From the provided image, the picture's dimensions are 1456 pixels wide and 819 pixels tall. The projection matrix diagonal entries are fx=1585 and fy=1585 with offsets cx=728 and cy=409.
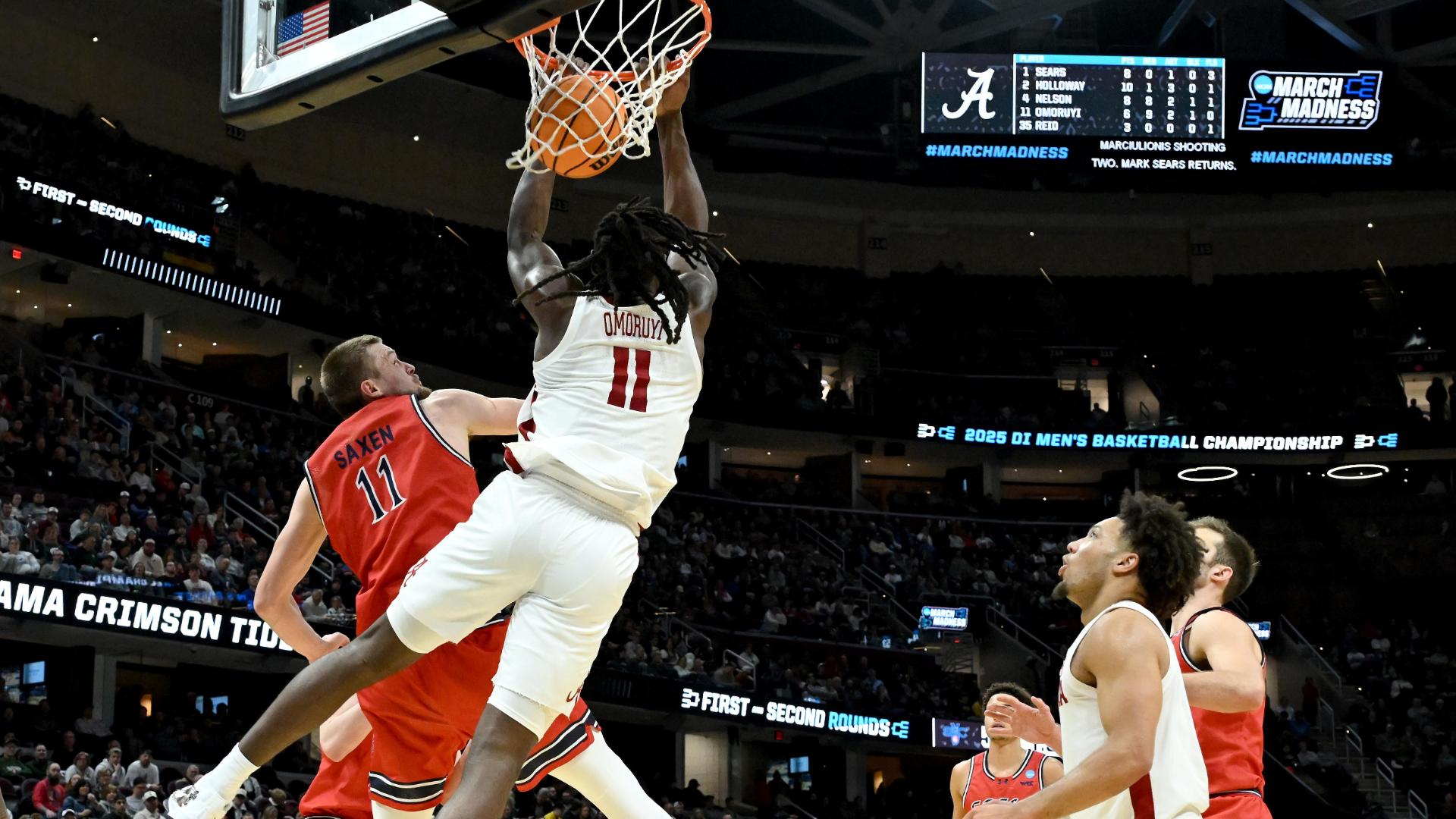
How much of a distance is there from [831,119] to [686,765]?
14.6 m

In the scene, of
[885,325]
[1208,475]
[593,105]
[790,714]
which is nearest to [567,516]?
[593,105]

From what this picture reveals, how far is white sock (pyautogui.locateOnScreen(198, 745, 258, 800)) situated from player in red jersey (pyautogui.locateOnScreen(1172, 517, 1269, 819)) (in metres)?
2.75

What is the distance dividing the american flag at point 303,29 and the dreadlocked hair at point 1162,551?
2.86m

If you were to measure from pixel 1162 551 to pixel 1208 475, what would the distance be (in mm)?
33555

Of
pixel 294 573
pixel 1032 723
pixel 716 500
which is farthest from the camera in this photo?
pixel 716 500

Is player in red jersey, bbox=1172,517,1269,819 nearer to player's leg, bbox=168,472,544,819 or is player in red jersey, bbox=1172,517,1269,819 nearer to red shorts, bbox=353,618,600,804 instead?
red shorts, bbox=353,618,600,804

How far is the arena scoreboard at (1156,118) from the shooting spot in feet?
78.0

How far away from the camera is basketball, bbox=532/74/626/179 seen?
5.13 m

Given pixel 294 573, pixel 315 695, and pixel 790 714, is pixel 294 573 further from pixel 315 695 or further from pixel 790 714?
pixel 790 714

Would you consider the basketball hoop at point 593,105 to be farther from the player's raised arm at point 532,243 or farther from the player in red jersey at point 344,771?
the player in red jersey at point 344,771

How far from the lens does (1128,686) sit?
412 cm

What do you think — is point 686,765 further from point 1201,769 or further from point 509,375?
point 1201,769

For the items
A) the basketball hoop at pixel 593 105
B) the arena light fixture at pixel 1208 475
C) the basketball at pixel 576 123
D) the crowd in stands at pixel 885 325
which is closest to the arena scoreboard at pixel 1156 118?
the crowd in stands at pixel 885 325

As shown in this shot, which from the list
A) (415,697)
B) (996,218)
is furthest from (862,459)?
(415,697)
